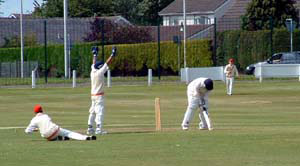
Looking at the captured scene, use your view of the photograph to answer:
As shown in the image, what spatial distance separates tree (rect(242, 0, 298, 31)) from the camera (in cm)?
6950

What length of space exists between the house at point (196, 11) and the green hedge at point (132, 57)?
27616mm

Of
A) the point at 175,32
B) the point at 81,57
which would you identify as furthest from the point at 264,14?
the point at 81,57

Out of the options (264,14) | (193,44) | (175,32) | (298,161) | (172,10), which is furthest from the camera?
(172,10)

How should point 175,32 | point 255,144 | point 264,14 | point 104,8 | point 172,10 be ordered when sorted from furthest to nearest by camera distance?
1. point 104,8
2. point 172,10
3. point 175,32
4. point 264,14
5. point 255,144

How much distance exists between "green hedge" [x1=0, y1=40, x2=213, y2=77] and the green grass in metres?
16.0

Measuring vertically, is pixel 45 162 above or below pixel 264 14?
below

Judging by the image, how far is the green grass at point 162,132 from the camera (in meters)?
15.8

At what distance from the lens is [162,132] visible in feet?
71.5

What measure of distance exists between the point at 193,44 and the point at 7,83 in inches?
544

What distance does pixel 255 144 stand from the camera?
18.0 m

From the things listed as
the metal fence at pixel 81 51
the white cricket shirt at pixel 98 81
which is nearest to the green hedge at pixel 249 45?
the metal fence at pixel 81 51

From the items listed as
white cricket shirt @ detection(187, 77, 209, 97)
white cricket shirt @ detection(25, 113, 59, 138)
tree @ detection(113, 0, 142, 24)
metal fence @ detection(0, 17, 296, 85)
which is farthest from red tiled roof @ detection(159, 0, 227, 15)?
white cricket shirt @ detection(25, 113, 59, 138)

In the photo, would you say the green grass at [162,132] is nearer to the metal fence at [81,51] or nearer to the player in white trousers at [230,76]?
the player in white trousers at [230,76]

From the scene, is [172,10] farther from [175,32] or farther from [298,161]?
[298,161]
